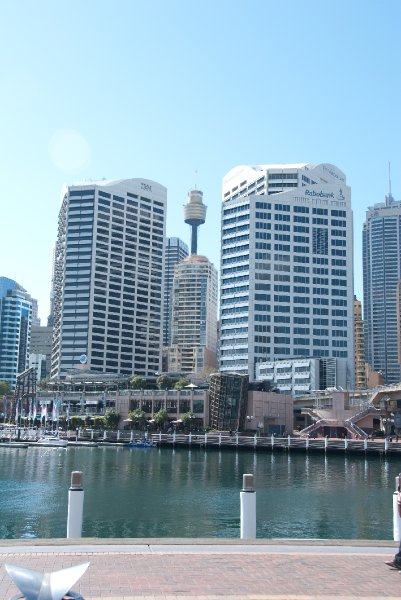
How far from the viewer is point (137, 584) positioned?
47.3 ft

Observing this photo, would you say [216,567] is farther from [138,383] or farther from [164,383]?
[138,383]

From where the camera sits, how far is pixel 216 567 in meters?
16.3

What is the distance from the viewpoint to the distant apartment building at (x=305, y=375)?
615 ft

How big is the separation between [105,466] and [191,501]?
33.5m

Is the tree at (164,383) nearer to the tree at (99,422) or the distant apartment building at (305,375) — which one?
the tree at (99,422)

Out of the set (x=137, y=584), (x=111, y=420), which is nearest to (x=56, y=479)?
(x=137, y=584)

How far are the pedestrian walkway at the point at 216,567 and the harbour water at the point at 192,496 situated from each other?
19132 mm

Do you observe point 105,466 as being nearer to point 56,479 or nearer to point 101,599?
point 56,479

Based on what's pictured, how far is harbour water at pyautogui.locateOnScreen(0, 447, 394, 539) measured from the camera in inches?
1577

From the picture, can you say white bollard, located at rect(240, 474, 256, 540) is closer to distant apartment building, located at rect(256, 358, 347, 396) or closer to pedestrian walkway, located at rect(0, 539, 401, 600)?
pedestrian walkway, located at rect(0, 539, 401, 600)

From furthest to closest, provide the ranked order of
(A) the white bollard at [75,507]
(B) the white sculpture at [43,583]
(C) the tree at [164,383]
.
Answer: (C) the tree at [164,383] → (A) the white bollard at [75,507] → (B) the white sculpture at [43,583]

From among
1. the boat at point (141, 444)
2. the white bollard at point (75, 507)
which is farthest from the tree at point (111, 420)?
the white bollard at point (75, 507)

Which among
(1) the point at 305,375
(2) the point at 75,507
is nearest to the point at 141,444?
(1) the point at 305,375

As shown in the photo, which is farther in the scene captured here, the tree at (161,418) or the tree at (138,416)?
the tree at (138,416)
